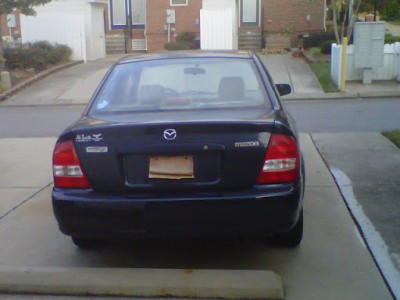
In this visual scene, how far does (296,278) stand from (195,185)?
3.60 feet

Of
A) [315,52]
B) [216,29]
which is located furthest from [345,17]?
[216,29]

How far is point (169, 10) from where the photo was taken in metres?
27.9

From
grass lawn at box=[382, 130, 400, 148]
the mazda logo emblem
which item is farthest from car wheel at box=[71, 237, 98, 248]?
grass lawn at box=[382, 130, 400, 148]

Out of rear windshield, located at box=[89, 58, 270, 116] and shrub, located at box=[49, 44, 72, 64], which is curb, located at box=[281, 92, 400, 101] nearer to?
shrub, located at box=[49, 44, 72, 64]

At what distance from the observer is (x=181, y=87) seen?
18.4ft

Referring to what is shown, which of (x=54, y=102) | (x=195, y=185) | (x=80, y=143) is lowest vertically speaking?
(x=54, y=102)

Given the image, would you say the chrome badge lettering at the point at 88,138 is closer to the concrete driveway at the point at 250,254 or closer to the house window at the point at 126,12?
the concrete driveway at the point at 250,254

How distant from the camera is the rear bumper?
4418mm

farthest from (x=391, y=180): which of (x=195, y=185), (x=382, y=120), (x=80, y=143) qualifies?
(x=382, y=120)

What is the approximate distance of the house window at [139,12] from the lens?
96.2 ft

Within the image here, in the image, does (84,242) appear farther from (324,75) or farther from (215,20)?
(215,20)

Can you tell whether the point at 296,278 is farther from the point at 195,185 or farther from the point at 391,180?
the point at 391,180

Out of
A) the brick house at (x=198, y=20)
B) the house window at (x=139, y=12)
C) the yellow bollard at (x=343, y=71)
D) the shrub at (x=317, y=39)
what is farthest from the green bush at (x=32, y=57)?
the yellow bollard at (x=343, y=71)

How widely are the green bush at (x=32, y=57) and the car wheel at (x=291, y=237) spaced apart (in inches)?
691
